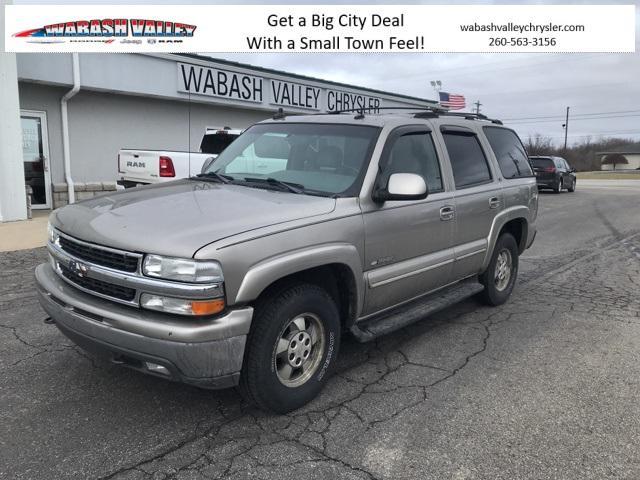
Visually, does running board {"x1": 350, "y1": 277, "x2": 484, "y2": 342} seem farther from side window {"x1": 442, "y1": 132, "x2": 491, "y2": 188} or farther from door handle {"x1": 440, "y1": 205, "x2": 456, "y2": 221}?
side window {"x1": 442, "y1": 132, "x2": 491, "y2": 188}

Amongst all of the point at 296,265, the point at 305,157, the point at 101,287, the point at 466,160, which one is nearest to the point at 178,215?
the point at 101,287

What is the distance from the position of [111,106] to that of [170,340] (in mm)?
12902

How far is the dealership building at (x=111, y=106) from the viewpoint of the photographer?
41.6ft

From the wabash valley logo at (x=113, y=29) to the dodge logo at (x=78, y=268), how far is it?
32.7 feet

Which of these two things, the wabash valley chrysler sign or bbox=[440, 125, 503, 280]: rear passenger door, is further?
the wabash valley chrysler sign

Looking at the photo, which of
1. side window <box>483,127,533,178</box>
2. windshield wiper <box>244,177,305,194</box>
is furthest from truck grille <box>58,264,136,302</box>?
side window <box>483,127,533,178</box>

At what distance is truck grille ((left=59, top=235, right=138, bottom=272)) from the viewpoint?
2941mm

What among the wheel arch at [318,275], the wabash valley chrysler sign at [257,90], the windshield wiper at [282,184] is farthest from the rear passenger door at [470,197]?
the wabash valley chrysler sign at [257,90]

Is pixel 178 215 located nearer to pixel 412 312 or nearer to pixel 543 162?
pixel 412 312

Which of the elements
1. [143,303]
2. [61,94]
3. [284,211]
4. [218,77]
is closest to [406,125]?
[284,211]

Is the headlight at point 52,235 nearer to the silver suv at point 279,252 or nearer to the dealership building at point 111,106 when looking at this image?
the silver suv at point 279,252

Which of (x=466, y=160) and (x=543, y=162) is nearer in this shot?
(x=466, y=160)

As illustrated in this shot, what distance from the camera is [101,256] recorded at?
3.08 m

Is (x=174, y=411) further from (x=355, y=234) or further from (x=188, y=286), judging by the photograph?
(x=355, y=234)
